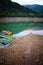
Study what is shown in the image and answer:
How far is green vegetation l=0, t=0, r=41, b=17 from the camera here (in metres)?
2.18

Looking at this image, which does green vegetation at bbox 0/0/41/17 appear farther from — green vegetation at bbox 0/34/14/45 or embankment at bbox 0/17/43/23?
green vegetation at bbox 0/34/14/45

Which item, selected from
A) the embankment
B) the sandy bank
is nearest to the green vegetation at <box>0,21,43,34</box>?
the embankment

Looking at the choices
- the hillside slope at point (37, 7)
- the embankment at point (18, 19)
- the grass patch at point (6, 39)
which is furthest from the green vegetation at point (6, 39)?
the hillside slope at point (37, 7)

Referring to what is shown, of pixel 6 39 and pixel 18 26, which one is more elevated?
pixel 18 26

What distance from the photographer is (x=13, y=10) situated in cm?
219

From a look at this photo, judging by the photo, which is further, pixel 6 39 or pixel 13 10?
pixel 13 10

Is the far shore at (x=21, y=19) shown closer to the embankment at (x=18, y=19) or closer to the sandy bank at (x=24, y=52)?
the embankment at (x=18, y=19)

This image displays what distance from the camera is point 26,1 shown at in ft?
7.22

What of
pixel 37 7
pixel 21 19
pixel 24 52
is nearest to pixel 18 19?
pixel 21 19

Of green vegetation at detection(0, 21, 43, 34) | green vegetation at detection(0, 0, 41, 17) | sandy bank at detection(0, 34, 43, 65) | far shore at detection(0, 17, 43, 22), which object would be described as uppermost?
green vegetation at detection(0, 0, 41, 17)

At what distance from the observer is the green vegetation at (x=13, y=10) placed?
7.14ft

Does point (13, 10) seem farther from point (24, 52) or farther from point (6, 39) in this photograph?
point (24, 52)

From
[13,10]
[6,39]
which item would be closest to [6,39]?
[6,39]

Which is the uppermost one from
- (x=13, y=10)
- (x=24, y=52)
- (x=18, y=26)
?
(x=13, y=10)
